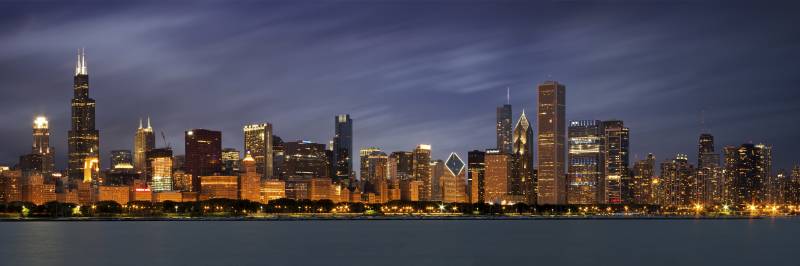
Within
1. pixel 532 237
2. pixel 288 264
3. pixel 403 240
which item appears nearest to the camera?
pixel 288 264

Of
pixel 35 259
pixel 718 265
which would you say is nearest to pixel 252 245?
pixel 35 259

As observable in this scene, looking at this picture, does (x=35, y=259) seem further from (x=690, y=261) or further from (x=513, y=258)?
(x=690, y=261)

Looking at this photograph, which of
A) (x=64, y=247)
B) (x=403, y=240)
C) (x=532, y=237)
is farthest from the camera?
(x=532, y=237)

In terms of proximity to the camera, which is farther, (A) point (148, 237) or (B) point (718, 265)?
(A) point (148, 237)

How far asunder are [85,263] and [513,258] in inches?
1652

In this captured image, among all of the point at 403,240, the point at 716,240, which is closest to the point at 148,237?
the point at 403,240

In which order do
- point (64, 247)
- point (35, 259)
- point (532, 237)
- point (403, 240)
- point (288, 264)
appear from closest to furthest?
point (288, 264) → point (35, 259) → point (64, 247) → point (403, 240) → point (532, 237)

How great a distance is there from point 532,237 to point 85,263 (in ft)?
243

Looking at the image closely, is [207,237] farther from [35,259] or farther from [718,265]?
[718,265]

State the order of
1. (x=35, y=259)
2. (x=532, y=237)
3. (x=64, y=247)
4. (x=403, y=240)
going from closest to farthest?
(x=35, y=259) → (x=64, y=247) → (x=403, y=240) → (x=532, y=237)

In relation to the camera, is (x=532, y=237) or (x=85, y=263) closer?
(x=85, y=263)

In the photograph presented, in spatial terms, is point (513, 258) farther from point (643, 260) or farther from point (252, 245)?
point (252, 245)

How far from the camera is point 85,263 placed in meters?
91.9

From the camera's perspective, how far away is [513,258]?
99.1 m
